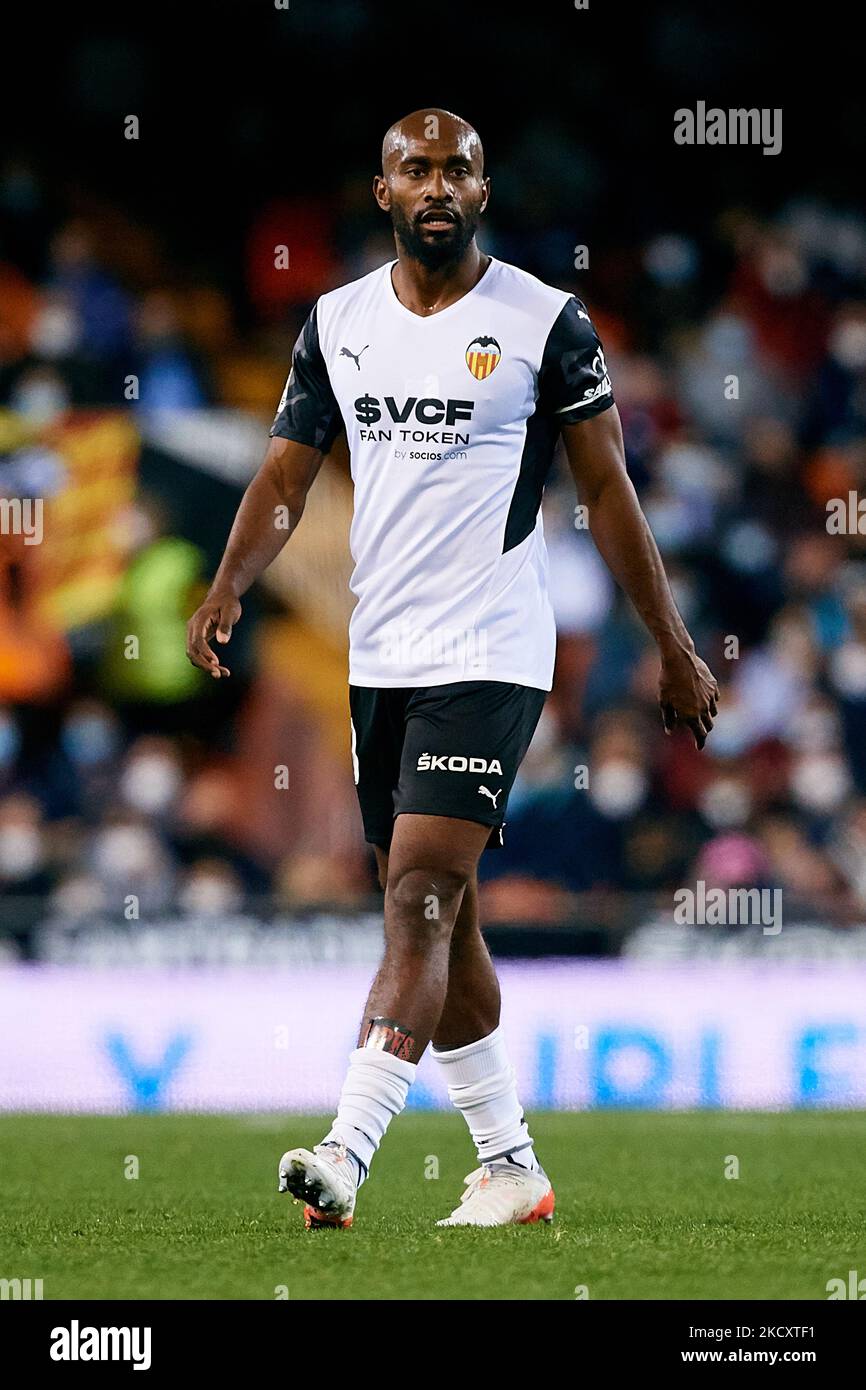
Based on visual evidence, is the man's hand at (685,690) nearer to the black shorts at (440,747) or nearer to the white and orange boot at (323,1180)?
the black shorts at (440,747)

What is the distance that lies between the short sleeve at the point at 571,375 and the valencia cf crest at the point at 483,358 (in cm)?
11

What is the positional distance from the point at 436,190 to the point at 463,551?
79cm

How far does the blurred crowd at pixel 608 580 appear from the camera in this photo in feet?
32.7

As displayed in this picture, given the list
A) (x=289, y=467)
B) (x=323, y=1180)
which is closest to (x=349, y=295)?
(x=289, y=467)

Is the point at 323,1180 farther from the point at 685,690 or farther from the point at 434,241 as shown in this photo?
the point at 434,241

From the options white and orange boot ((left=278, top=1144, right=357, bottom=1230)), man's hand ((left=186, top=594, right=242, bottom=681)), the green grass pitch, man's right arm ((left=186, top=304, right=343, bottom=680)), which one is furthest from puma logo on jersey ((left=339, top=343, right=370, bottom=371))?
the green grass pitch

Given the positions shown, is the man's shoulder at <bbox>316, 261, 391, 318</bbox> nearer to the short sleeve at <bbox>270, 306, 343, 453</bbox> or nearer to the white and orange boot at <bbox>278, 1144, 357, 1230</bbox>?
the short sleeve at <bbox>270, 306, 343, 453</bbox>

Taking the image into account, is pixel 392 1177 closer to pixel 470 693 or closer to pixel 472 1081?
pixel 472 1081

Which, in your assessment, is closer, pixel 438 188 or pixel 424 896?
pixel 424 896

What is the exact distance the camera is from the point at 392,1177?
5691 mm

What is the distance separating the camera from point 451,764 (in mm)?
4324

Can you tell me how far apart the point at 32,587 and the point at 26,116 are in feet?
10.6

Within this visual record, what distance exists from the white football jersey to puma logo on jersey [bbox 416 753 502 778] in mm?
187

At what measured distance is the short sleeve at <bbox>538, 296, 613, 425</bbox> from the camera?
453 cm
